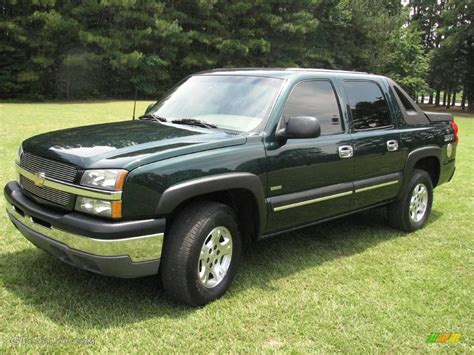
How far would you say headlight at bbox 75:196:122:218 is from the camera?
10.0ft

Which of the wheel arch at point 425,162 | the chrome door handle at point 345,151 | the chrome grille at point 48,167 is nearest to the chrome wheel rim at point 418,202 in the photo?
the wheel arch at point 425,162

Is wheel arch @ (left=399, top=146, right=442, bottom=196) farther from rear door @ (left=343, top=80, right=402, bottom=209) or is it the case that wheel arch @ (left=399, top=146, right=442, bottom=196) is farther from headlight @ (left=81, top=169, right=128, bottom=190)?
headlight @ (left=81, top=169, right=128, bottom=190)

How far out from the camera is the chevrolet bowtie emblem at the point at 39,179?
3393 millimetres

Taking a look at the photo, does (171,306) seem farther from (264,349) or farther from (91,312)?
(264,349)

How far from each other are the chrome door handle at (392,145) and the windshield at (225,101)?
1.52 meters

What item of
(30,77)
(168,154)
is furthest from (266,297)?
(30,77)

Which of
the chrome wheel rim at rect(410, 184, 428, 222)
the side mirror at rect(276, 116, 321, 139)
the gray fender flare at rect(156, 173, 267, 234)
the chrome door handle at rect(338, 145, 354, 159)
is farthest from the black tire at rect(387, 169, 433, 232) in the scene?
the gray fender flare at rect(156, 173, 267, 234)

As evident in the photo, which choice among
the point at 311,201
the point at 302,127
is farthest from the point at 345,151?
the point at 302,127

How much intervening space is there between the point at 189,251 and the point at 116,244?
53 cm

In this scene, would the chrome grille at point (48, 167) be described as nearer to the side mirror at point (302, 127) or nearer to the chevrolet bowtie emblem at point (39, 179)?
the chevrolet bowtie emblem at point (39, 179)

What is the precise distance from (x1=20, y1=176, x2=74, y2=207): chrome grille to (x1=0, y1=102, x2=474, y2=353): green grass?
2.44 feet

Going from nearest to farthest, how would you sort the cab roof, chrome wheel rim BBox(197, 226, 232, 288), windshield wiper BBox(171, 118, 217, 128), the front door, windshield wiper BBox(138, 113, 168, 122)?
chrome wheel rim BBox(197, 226, 232, 288) < the front door < windshield wiper BBox(171, 118, 217, 128) < the cab roof < windshield wiper BBox(138, 113, 168, 122)

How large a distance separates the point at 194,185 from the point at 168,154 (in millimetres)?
276

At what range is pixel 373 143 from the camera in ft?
15.7
